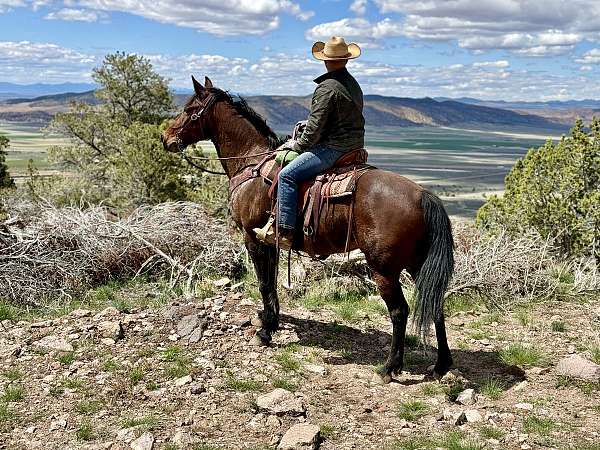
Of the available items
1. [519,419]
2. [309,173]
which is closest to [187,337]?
[309,173]

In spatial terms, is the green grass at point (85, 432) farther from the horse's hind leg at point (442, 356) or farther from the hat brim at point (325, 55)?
the hat brim at point (325, 55)

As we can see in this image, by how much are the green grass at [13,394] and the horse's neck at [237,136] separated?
3277mm

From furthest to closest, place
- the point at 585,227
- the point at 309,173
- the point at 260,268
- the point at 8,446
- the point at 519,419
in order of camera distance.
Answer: the point at 585,227
the point at 260,268
the point at 309,173
the point at 519,419
the point at 8,446

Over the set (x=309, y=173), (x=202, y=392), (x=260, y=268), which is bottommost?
(x=202, y=392)

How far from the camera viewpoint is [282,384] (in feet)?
18.4

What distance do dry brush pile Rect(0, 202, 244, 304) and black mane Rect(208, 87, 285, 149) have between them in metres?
2.86

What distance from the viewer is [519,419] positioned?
191 inches

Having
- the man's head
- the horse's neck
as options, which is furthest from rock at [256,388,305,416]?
the man's head

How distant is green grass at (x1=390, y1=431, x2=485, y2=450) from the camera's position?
4.40 metres

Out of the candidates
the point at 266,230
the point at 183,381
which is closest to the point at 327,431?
the point at 183,381

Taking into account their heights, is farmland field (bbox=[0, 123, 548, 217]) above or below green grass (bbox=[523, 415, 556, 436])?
below

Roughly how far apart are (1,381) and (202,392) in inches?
74.5

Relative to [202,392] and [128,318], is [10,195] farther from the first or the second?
[202,392]

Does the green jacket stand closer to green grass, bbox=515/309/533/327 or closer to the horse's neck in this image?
the horse's neck
